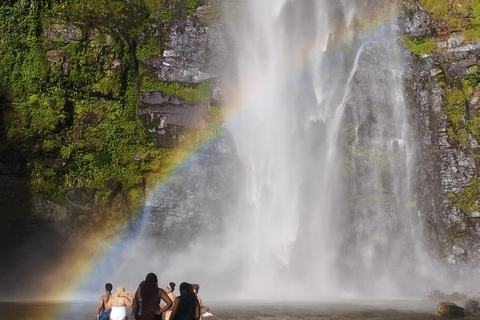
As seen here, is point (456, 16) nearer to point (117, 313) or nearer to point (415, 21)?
point (415, 21)

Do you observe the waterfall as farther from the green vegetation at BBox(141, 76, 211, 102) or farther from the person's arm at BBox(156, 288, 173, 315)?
the person's arm at BBox(156, 288, 173, 315)

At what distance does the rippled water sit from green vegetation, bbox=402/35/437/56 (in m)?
14.1

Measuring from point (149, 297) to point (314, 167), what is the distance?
712 inches

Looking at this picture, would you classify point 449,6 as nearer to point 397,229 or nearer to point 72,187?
point 397,229

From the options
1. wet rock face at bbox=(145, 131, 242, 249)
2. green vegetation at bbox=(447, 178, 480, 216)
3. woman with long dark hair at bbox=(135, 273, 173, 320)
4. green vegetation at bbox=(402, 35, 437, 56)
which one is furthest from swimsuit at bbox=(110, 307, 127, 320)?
green vegetation at bbox=(402, 35, 437, 56)

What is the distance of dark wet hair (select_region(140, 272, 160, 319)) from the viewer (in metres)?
7.41

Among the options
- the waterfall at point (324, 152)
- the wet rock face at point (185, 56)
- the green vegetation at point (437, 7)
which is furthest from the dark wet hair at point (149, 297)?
the green vegetation at point (437, 7)

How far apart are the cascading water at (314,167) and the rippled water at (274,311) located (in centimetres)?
377

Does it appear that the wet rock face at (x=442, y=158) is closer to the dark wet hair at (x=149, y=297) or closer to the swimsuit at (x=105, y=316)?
the swimsuit at (x=105, y=316)

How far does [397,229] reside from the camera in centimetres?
2408

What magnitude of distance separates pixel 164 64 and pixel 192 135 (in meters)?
3.63

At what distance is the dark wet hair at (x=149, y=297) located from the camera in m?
7.41

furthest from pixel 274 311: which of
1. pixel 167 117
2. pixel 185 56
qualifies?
pixel 185 56

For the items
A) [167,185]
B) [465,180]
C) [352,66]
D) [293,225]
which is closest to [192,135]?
[167,185]
